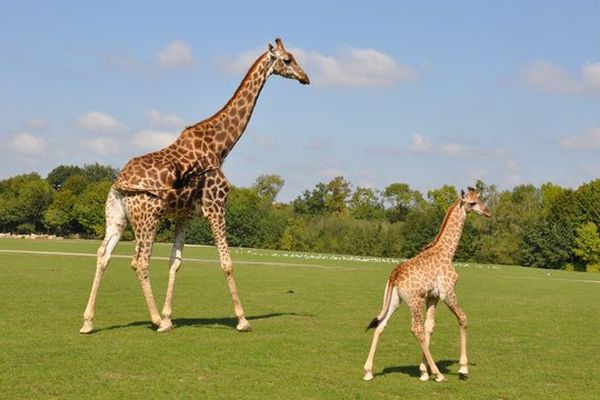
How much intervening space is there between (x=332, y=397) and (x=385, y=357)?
10.8 feet

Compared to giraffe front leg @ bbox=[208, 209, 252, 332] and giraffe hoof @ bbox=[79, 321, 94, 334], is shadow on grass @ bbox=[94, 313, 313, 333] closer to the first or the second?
giraffe hoof @ bbox=[79, 321, 94, 334]

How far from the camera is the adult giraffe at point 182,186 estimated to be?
44.3ft

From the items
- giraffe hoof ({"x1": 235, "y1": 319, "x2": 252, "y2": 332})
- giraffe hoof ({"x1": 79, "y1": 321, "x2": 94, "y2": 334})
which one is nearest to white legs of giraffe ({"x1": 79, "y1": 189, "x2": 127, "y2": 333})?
giraffe hoof ({"x1": 79, "y1": 321, "x2": 94, "y2": 334})

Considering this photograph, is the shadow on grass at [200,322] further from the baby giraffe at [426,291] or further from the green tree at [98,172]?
the green tree at [98,172]

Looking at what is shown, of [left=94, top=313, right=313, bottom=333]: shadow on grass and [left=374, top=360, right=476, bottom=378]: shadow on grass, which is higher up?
[left=94, top=313, right=313, bottom=333]: shadow on grass

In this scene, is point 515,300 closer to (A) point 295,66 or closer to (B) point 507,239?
(A) point 295,66

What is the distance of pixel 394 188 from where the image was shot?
4865 inches

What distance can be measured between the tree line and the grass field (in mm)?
45322

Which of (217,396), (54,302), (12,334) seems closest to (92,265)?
(54,302)

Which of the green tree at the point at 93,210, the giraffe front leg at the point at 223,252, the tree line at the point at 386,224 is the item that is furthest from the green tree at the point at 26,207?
the giraffe front leg at the point at 223,252

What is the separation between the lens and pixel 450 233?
1144cm

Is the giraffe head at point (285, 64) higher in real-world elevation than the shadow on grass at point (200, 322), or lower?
higher

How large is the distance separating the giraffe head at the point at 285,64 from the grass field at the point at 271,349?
4.97 meters

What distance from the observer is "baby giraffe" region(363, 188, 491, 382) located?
10.4 meters
